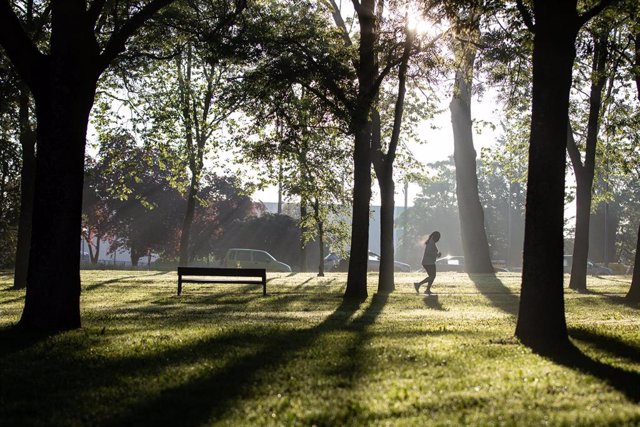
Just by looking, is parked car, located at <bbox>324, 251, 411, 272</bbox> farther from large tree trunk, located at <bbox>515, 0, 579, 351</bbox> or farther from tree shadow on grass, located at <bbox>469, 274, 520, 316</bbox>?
large tree trunk, located at <bbox>515, 0, 579, 351</bbox>

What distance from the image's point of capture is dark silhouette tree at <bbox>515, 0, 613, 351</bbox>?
997cm

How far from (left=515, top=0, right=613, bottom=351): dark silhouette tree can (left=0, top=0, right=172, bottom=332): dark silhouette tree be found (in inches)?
259

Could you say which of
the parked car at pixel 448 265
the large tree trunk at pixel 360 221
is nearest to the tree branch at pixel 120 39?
the large tree trunk at pixel 360 221

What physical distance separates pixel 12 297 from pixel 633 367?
58.1ft

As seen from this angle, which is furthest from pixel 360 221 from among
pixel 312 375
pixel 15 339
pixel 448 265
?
pixel 448 265

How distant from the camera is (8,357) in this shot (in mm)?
8703

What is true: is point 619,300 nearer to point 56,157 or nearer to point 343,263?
point 56,157

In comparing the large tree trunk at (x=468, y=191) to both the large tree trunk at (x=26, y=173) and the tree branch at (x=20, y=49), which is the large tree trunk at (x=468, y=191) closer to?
the large tree trunk at (x=26, y=173)

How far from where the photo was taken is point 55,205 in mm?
10930

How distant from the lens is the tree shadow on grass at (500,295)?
19562mm

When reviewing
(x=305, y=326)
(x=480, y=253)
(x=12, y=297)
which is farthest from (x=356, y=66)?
(x=480, y=253)

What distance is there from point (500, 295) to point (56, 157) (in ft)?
55.6

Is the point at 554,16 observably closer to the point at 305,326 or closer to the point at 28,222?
the point at 305,326

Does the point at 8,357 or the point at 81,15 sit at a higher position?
the point at 81,15
